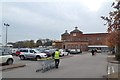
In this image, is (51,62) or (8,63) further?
(8,63)

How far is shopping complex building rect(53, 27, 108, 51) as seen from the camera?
127500 millimetres

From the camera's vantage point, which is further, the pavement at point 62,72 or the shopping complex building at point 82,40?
the shopping complex building at point 82,40

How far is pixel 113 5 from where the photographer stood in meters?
11.2

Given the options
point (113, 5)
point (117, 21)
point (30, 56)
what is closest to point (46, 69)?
point (117, 21)

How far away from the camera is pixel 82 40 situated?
5285 inches

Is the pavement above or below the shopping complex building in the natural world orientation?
below

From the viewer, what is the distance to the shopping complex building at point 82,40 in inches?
5020

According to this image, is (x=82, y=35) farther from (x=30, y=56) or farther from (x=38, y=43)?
(x=30, y=56)

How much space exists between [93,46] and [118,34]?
393 ft

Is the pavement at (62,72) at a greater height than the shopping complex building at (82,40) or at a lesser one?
lesser

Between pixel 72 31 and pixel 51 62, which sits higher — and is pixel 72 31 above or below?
above

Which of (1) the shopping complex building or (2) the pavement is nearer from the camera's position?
(2) the pavement

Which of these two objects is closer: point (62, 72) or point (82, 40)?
point (62, 72)

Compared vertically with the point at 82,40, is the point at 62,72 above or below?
below
